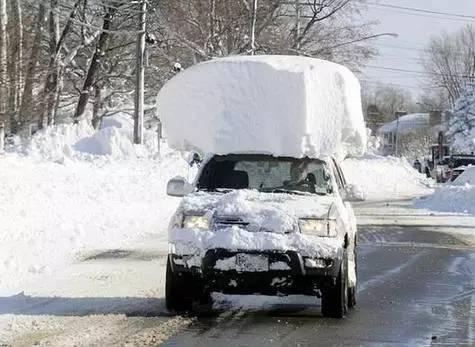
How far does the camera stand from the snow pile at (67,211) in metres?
12.7

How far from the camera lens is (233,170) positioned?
32.1ft

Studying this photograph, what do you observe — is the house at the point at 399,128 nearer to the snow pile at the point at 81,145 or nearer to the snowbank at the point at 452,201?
the snowbank at the point at 452,201

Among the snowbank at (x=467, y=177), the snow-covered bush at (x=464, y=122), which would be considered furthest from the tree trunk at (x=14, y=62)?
the snow-covered bush at (x=464, y=122)

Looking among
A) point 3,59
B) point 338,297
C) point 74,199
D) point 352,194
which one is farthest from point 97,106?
point 338,297

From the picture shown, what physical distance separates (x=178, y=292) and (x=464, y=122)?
281 ft

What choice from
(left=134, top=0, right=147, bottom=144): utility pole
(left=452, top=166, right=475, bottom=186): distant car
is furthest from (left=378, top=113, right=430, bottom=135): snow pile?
(left=134, top=0, right=147, bottom=144): utility pole

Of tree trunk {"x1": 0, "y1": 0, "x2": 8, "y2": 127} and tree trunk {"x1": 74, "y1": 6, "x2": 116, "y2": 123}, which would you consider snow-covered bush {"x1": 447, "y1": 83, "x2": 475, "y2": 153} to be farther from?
tree trunk {"x1": 0, "y1": 0, "x2": 8, "y2": 127}

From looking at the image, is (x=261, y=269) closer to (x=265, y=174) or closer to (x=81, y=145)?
(x=265, y=174)

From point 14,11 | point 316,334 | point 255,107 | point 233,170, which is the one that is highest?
point 14,11

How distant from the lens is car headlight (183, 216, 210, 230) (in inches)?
A: 335

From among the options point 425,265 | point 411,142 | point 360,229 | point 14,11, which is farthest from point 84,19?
point 411,142

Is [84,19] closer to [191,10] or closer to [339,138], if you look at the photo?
[191,10]

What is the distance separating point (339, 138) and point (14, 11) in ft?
66.4

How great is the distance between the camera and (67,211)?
16984 millimetres
